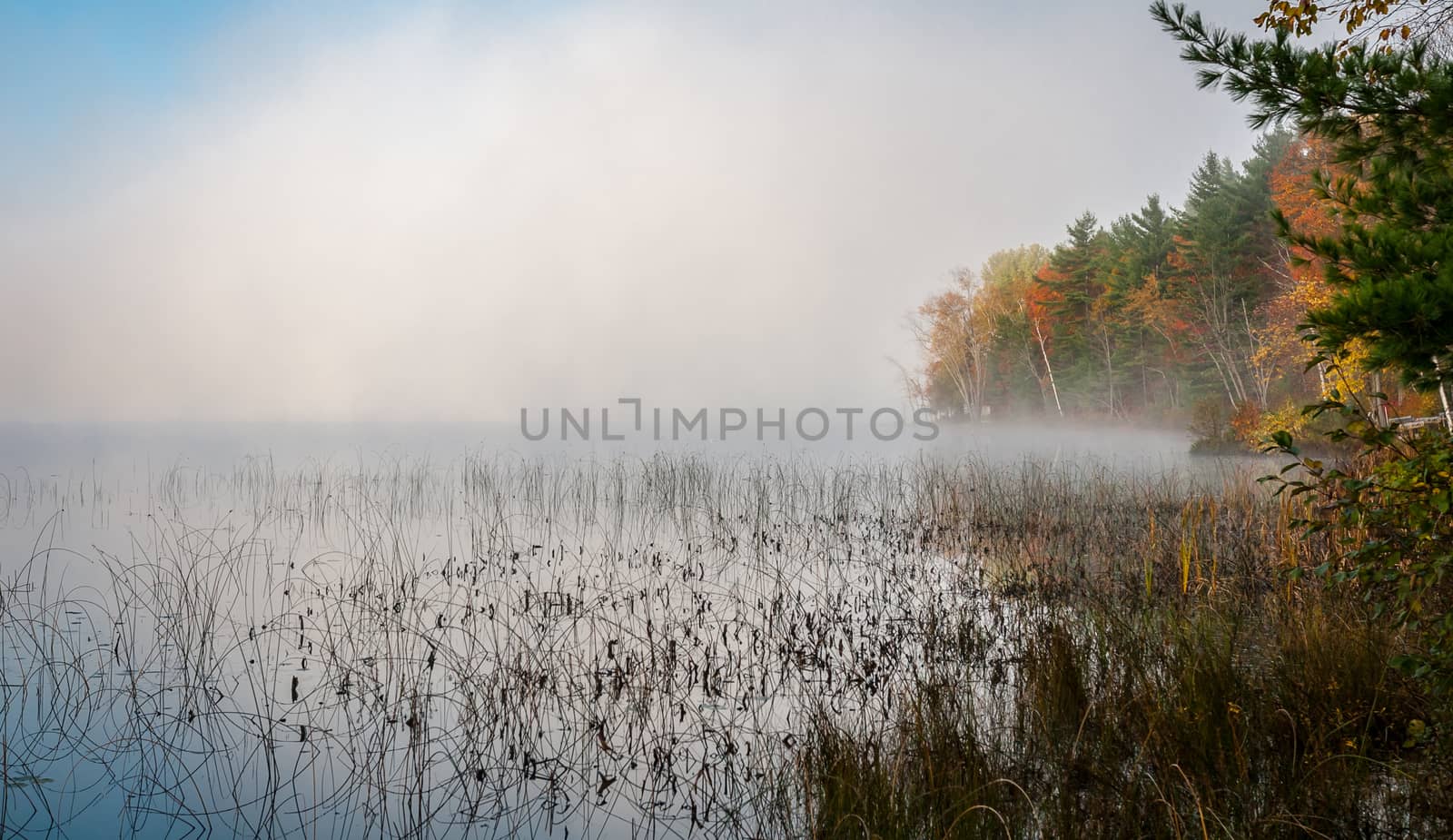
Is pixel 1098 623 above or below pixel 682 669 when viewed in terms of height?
above

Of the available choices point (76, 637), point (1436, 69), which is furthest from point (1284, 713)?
point (76, 637)

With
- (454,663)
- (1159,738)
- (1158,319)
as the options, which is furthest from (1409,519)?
(1158,319)

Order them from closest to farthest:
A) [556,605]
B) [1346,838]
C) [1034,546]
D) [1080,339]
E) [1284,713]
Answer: [1346,838], [1284,713], [556,605], [1034,546], [1080,339]

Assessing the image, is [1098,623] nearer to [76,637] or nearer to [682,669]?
[682,669]

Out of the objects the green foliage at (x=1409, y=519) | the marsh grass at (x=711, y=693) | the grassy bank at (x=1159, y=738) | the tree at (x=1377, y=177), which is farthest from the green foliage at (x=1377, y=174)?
the marsh grass at (x=711, y=693)

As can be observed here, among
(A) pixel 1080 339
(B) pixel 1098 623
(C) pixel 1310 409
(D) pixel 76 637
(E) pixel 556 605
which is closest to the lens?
(C) pixel 1310 409

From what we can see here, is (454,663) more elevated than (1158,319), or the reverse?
(1158,319)

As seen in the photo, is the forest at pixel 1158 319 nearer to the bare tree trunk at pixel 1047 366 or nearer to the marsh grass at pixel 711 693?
the bare tree trunk at pixel 1047 366

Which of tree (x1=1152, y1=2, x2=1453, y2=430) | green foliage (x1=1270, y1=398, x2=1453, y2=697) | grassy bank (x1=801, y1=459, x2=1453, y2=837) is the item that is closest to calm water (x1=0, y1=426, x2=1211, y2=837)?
grassy bank (x1=801, y1=459, x2=1453, y2=837)

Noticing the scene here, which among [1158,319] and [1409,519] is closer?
[1409,519]

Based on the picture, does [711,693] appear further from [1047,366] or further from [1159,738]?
[1047,366]

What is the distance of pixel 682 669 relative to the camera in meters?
4.63

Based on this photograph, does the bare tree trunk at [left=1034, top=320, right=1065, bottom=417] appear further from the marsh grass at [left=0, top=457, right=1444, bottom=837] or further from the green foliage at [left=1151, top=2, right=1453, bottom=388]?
the green foliage at [left=1151, top=2, right=1453, bottom=388]

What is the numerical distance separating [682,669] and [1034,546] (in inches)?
184
